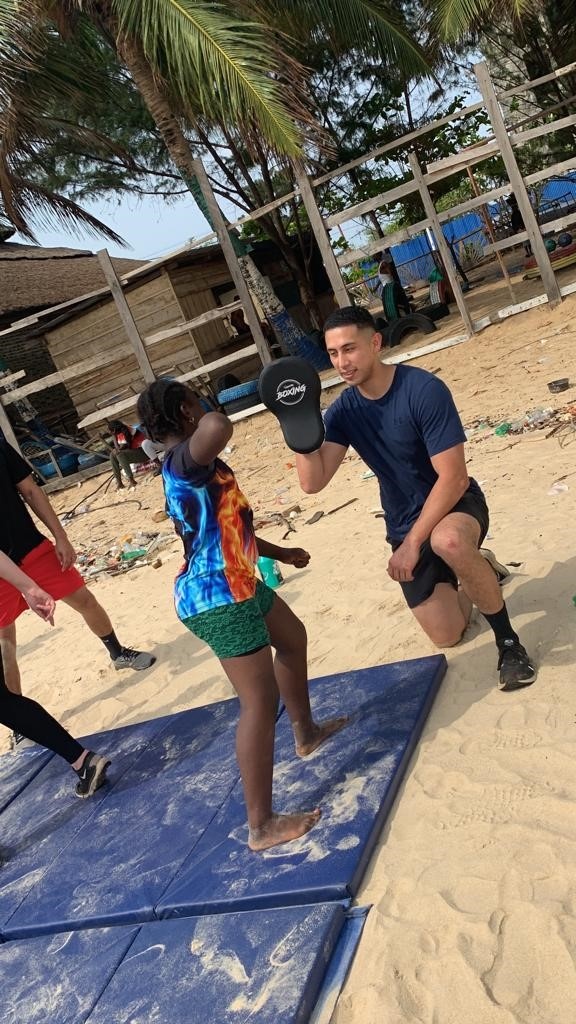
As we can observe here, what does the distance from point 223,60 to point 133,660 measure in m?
7.80

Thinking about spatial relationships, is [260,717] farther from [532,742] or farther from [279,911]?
[532,742]

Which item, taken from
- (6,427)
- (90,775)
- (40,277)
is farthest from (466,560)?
(40,277)

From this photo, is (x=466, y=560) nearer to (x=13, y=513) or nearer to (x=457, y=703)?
(x=457, y=703)

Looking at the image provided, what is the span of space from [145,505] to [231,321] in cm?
700

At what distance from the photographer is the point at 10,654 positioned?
4684 mm

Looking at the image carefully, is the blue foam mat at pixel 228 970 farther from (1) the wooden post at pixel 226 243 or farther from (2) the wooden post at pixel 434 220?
(1) the wooden post at pixel 226 243

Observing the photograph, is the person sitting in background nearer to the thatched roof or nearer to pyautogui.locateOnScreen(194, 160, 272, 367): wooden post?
pyautogui.locateOnScreen(194, 160, 272, 367): wooden post

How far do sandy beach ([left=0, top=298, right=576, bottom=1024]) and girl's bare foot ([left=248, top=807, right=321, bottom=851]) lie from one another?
287 mm

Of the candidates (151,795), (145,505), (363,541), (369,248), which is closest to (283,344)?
(369,248)

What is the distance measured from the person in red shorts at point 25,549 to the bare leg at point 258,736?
1.82 meters

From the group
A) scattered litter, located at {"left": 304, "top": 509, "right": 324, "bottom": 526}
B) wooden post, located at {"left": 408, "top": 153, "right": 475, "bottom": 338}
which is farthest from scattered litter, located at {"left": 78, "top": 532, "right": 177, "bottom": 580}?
wooden post, located at {"left": 408, "top": 153, "right": 475, "bottom": 338}

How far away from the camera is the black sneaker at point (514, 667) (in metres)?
3.30

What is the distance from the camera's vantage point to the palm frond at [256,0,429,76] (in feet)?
43.0

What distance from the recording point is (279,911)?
2.56 metres
